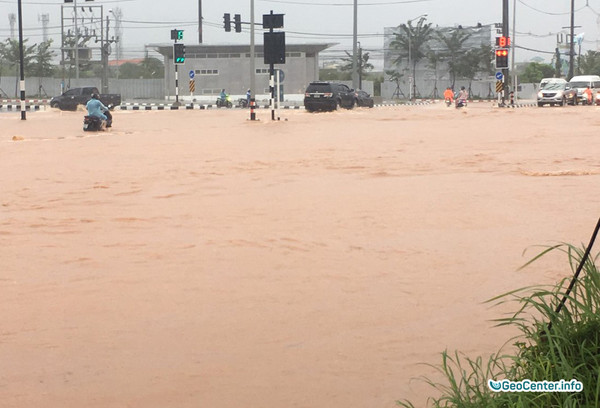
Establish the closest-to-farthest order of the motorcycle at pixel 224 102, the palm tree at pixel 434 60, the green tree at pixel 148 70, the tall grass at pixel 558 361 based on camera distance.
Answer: the tall grass at pixel 558 361 < the motorcycle at pixel 224 102 < the palm tree at pixel 434 60 < the green tree at pixel 148 70

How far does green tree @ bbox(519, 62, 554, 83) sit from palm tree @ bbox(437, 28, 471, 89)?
36.8 feet

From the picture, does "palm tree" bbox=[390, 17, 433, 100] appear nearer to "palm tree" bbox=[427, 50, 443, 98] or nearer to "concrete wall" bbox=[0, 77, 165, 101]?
"palm tree" bbox=[427, 50, 443, 98]

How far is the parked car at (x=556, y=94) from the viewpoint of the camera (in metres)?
55.0

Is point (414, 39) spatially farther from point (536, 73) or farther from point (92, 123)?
point (92, 123)

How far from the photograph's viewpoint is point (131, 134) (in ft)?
95.4

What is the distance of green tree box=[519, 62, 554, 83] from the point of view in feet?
321

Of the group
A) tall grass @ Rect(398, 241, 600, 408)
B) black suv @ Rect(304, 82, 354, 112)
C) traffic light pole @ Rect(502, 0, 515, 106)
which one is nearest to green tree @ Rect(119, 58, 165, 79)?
traffic light pole @ Rect(502, 0, 515, 106)

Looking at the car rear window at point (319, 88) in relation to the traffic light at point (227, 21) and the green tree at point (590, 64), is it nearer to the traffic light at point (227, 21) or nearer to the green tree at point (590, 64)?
the traffic light at point (227, 21)

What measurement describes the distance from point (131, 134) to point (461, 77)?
6274 cm

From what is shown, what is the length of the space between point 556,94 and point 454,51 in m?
33.5

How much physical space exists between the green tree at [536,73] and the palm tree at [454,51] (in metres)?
11.2

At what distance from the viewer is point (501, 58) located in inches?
2024

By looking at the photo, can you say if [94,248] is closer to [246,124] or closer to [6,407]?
[6,407]

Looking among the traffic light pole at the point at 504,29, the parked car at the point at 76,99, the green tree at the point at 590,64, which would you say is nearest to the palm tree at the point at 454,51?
the green tree at the point at 590,64
